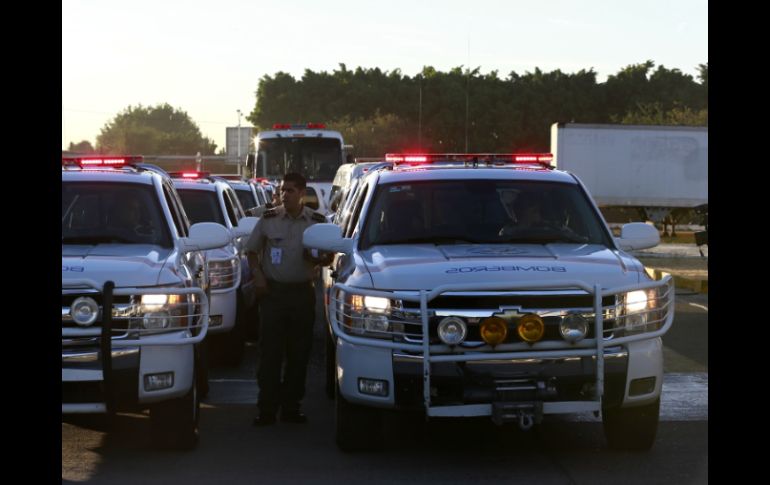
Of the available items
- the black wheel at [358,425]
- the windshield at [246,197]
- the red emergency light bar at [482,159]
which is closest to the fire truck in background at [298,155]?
the windshield at [246,197]

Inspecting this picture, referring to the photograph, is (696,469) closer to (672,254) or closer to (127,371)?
(127,371)

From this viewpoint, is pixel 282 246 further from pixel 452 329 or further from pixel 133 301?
pixel 452 329

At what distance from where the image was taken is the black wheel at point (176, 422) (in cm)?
880

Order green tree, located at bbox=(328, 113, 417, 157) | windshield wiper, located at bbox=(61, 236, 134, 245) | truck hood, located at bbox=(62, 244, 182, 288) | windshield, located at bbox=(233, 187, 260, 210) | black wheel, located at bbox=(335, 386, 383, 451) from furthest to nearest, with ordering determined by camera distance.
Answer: green tree, located at bbox=(328, 113, 417, 157), windshield, located at bbox=(233, 187, 260, 210), windshield wiper, located at bbox=(61, 236, 134, 245), black wheel, located at bbox=(335, 386, 383, 451), truck hood, located at bbox=(62, 244, 182, 288)

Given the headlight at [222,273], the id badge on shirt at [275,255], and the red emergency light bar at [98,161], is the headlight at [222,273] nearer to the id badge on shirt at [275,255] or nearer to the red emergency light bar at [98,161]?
the red emergency light bar at [98,161]

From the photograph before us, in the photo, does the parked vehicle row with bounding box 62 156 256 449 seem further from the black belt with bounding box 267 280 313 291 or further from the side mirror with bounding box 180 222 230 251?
the black belt with bounding box 267 280 313 291

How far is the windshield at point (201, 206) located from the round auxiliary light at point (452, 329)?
737 centimetres

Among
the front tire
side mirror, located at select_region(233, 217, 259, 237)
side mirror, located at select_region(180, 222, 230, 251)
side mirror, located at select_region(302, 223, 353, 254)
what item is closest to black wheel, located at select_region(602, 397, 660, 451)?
side mirror, located at select_region(302, 223, 353, 254)

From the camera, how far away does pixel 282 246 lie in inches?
399

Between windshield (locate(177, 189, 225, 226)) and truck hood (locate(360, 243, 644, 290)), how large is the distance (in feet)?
20.5

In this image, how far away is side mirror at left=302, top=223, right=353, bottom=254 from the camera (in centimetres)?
938

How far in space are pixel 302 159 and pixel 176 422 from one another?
1047 inches

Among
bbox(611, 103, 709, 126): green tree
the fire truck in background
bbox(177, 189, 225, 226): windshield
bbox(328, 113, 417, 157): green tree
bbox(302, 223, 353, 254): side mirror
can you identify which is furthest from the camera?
bbox(328, 113, 417, 157): green tree
